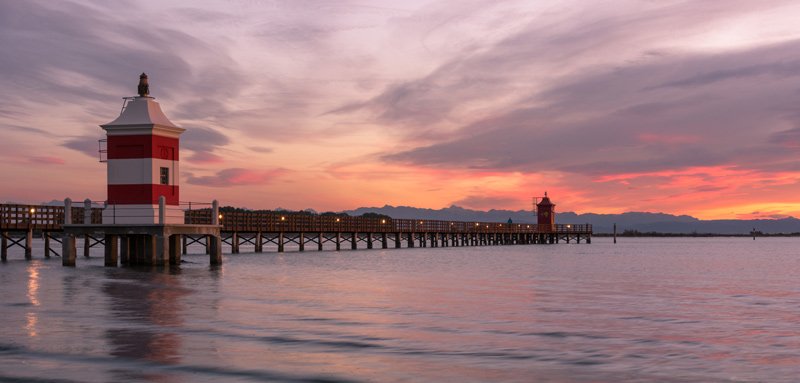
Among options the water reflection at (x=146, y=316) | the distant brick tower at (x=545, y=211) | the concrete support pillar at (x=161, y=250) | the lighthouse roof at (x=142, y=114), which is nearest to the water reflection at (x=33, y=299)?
the water reflection at (x=146, y=316)

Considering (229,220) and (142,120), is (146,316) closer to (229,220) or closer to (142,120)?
(142,120)

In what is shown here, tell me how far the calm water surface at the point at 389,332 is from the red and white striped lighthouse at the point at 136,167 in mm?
4124

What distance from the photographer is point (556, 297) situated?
21.3 metres

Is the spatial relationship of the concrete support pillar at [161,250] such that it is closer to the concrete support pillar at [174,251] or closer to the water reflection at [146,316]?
the water reflection at [146,316]

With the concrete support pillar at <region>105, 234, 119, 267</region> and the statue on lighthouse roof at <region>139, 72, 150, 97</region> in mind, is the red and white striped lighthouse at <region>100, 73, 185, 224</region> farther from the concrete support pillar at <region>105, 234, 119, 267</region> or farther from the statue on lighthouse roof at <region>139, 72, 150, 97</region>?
the concrete support pillar at <region>105, 234, 119, 267</region>

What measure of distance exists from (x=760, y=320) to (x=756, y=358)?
18.2 feet

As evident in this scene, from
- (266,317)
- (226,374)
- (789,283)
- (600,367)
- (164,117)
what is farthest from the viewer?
(164,117)

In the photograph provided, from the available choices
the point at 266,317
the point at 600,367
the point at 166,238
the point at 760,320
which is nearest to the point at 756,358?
the point at 600,367

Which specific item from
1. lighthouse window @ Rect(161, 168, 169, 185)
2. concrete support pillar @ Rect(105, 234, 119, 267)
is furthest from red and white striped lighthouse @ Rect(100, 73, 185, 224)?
concrete support pillar @ Rect(105, 234, 119, 267)

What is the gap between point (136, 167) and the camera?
95.0 ft

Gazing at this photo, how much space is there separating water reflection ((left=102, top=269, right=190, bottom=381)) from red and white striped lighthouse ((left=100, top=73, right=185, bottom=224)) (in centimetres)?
336

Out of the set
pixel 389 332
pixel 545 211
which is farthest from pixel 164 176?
pixel 545 211

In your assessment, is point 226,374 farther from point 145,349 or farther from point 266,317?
point 266,317

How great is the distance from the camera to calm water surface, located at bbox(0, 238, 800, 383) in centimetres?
982
